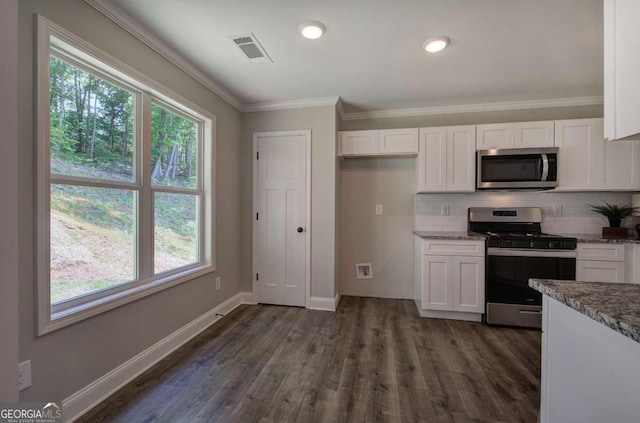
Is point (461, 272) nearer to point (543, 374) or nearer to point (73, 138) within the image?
point (543, 374)

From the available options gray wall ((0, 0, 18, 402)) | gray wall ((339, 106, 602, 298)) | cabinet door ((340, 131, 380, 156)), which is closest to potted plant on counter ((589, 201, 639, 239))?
gray wall ((339, 106, 602, 298))

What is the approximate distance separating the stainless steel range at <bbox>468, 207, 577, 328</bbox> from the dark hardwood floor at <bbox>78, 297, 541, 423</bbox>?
168mm

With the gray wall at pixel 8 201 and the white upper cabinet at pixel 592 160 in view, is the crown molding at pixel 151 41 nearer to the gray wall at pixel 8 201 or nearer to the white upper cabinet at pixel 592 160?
the gray wall at pixel 8 201

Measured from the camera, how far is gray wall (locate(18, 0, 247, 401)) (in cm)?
129

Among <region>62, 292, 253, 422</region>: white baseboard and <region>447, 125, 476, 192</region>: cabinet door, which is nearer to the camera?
<region>62, 292, 253, 422</region>: white baseboard

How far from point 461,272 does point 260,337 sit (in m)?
2.13

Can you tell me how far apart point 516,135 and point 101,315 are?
3992 millimetres

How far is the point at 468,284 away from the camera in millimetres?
2793

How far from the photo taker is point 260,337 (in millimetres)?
2453

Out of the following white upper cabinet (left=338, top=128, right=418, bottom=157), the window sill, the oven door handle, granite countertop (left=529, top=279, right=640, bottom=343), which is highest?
white upper cabinet (left=338, top=128, right=418, bottom=157)

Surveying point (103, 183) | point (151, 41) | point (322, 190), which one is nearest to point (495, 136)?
point (322, 190)

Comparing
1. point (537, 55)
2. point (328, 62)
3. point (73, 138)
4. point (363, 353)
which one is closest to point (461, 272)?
point (363, 353)

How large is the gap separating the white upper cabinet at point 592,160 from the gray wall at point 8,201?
397 centimetres

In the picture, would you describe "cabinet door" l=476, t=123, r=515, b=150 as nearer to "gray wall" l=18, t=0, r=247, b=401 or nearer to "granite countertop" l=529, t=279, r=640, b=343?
"granite countertop" l=529, t=279, r=640, b=343
